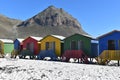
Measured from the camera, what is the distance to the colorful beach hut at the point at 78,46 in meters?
29.4

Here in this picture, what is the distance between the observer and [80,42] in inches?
1256

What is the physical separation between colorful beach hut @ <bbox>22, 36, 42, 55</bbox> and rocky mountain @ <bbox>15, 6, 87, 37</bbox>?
104983 mm

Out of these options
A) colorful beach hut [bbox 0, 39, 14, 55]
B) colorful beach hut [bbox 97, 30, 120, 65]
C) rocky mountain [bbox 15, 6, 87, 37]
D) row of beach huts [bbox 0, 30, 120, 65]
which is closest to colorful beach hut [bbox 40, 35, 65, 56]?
row of beach huts [bbox 0, 30, 120, 65]

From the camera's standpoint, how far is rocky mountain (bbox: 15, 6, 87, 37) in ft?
497

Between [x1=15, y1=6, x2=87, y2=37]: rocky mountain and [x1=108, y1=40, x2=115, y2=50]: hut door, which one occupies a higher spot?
[x1=15, y1=6, x2=87, y2=37]: rocky mountain

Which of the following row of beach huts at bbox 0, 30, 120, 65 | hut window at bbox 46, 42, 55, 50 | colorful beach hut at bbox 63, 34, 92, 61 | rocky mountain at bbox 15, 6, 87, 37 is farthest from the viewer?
rocky mountain at bbox 15, 6, 87, 37

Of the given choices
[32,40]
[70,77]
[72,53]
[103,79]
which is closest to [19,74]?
[70,77]

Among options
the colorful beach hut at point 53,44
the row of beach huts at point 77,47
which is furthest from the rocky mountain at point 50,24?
the colorful beach hut at point 53,44

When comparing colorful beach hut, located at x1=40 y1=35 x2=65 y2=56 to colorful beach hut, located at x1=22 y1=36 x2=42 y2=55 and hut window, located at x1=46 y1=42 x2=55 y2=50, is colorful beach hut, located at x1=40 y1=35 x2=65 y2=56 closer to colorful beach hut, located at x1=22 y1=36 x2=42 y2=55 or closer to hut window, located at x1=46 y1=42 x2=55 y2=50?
hut window, located at x1=46 y1=42 x2=55 y2=50

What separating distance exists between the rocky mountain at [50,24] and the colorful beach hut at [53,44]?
360 feet

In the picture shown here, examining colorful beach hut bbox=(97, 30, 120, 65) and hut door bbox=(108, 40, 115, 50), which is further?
hut door bbox=(108, 40, 115, 50)

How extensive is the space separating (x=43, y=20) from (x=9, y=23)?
104ft

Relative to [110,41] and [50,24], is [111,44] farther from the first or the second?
[50,24]

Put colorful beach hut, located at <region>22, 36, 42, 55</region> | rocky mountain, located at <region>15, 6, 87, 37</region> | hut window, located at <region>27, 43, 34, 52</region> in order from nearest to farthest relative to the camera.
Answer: colorful beach hut, located at <region>22, 36, 42, 55</region>, hut window, located at <region>27, 43, 34, 52</region>, rocky mountain, located at <region>15, 6, 87, 37</region>
